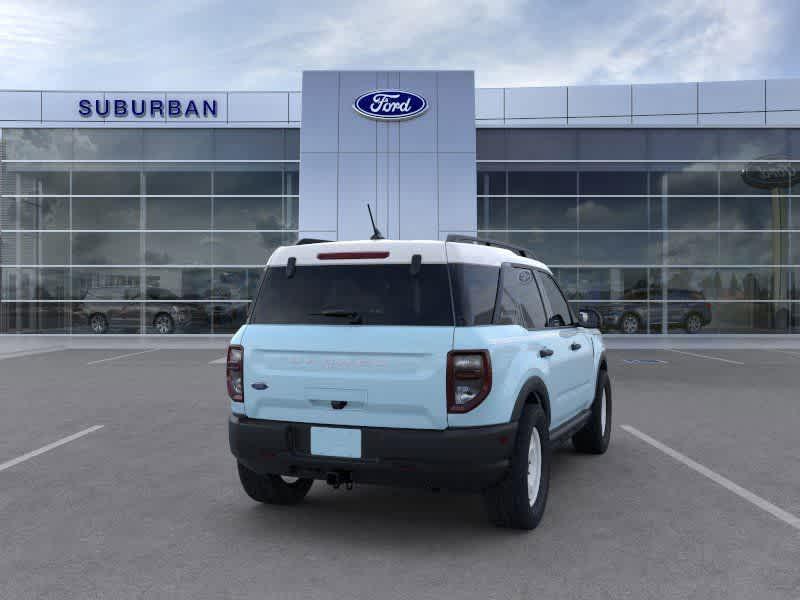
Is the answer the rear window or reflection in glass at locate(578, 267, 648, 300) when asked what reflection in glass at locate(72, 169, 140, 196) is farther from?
the rear window

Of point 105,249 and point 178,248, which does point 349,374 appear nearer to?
point 178,248

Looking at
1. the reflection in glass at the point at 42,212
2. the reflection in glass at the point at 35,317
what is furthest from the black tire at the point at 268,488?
the reflection in glass at the point at 42,212

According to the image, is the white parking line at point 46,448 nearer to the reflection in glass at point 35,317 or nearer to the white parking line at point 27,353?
the white parking line at point 27,353

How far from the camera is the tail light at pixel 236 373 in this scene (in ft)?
14.8

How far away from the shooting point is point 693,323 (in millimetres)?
25219

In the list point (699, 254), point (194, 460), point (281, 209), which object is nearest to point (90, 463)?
point (194, 460)

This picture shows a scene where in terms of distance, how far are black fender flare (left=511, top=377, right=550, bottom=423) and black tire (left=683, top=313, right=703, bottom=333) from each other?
22.3 m

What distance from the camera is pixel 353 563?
13.0 ft

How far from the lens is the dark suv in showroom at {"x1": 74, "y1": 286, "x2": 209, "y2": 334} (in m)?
25.2

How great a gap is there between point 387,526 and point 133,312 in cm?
2271

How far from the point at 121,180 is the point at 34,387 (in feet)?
52.1

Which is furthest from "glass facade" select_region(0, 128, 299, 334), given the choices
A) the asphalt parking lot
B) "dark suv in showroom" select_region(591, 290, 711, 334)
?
the asphalt parking lot

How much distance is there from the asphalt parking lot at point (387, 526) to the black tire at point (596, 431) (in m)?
0.12

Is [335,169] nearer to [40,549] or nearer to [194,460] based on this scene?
→ [194,460]
